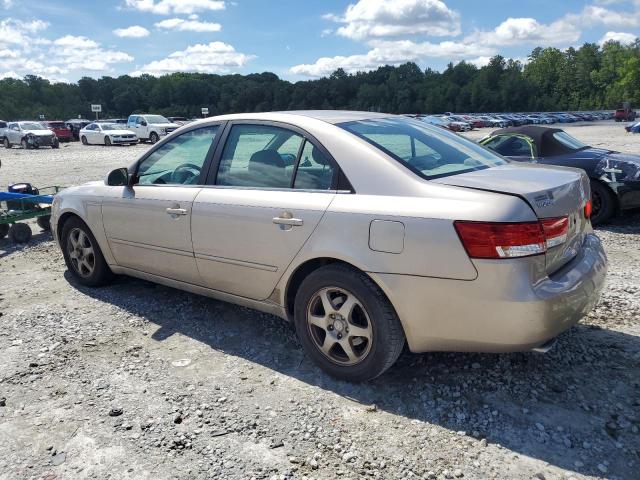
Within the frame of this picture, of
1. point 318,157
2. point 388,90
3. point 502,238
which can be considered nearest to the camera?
point 502,238

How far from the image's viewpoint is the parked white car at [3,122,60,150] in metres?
31.0

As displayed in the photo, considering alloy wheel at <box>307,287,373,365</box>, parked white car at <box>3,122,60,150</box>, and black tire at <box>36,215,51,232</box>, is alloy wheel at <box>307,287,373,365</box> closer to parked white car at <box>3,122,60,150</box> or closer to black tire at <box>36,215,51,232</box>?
black tire at <box>36,215,51,232</box>

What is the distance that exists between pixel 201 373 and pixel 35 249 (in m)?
4.59

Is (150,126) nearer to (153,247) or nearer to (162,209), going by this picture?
(153,247)

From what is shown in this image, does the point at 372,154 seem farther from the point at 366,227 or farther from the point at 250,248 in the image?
the point at 250,248

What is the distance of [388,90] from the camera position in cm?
13088

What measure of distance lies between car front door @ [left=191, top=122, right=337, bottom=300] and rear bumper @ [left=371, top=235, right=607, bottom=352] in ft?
2.26

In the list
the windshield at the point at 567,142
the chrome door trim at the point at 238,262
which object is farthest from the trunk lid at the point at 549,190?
the windshield at the point at 567,142

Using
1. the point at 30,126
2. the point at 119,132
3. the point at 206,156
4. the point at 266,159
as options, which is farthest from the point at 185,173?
the point at 30,126

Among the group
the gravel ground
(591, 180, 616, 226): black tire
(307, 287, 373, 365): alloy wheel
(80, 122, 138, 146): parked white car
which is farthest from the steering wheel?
(80, 122, 138, 146): parked white car

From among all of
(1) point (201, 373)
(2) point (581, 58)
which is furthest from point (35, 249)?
(2) point (581, 58)

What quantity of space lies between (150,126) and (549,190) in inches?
1328

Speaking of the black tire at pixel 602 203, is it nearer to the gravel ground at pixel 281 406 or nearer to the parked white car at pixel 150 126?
the gravel ground at pixel 281 406

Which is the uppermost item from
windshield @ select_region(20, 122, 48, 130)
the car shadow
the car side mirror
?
windshield @ select_region(20, 122, 48, 130)
